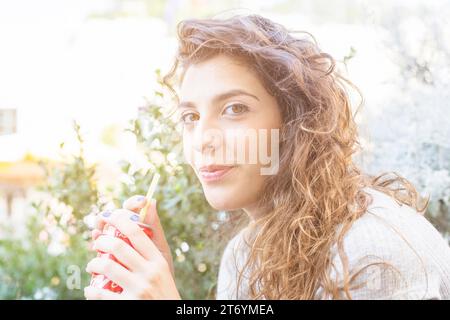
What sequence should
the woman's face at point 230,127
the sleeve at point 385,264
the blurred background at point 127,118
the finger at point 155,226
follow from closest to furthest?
the sleeve at point 385,264
the finger at point 155,226
the woman's face at point 230,127
the blurred background at point 127,118

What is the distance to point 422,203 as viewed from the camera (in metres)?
1.65

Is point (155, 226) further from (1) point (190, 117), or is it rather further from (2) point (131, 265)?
(1) point (190, 117)

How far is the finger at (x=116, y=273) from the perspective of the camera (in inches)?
43.5

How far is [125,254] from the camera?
1.10m

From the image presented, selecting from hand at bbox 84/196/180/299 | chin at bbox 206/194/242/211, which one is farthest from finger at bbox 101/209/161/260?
chin at bbox 206/194/242/211

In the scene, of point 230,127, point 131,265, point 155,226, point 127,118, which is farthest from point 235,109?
point 127,118

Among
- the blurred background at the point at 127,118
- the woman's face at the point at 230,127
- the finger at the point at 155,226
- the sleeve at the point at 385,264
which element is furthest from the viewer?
the blurred background at the point at 127,118

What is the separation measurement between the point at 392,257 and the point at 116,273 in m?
0.44

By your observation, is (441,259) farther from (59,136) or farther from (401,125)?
(59,136)

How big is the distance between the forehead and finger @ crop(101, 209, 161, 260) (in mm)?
316

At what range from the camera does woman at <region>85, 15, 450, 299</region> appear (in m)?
1.12

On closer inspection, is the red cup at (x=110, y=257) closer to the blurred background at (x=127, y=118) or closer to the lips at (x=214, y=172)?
Answer: the lips at (x=214, y=172)

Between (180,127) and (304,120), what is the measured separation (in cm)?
42

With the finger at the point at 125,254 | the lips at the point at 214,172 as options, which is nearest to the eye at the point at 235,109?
the lips at the point at 214,172
